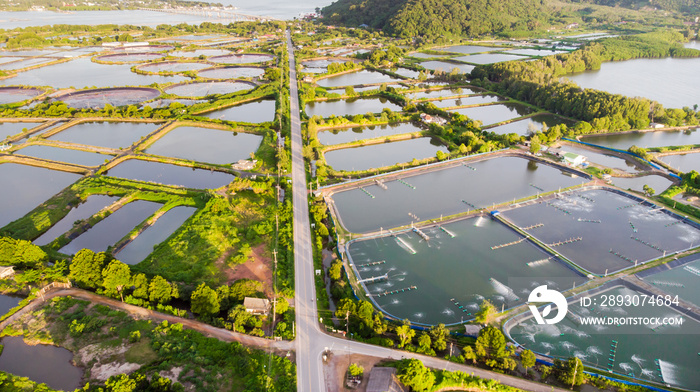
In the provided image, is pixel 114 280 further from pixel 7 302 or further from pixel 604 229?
pixel 604 229

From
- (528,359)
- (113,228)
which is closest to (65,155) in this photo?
(113,228)

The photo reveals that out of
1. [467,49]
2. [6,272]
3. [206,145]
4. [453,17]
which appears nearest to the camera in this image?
[6,272]

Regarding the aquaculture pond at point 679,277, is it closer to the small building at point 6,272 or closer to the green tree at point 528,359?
the green tree at point 528,359

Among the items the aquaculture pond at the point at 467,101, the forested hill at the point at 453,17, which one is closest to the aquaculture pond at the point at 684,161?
the aquaculture pond at the point at 467,101

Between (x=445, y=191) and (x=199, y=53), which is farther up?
(x=199, y=53)

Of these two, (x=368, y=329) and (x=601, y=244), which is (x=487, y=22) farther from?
(x=368, y=329)

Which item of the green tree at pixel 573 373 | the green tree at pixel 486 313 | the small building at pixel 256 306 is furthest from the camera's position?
the small building at pixel 256 306
